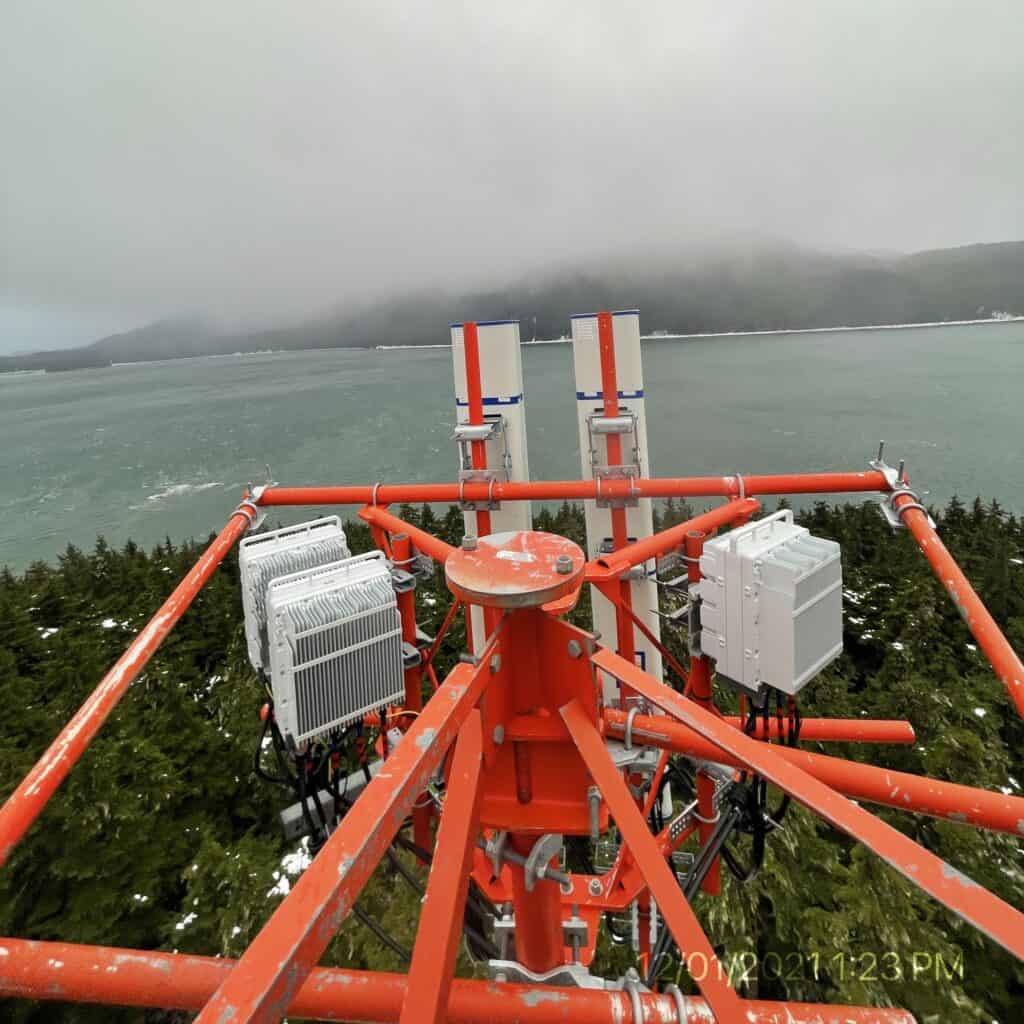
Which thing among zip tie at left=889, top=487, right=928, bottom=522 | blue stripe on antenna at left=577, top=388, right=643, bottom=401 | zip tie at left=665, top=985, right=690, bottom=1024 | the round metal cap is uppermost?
blue stripe on antenna at left=577, top=388, right=643, bottom=401

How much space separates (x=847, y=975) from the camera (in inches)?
172

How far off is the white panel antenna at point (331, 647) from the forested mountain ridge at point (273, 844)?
9.95 feet

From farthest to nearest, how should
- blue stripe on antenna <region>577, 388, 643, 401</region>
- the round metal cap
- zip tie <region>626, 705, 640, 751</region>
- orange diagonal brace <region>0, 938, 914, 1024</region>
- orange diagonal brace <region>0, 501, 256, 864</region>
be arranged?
blue stripe on antenna <region>577, 388, 643, 401</region>
zip tie <region>626, 705, 640, 751</region>
orange diagonal brace <region>0, 501, 256, 864</region>
the round metal cap
orange diagonal brace <region>0, 938, 914, 1024</region>

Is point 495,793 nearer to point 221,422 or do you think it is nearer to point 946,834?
point 946,834

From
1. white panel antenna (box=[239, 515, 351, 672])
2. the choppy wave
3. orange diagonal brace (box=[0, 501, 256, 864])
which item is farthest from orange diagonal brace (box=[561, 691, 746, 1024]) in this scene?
the choppy wave

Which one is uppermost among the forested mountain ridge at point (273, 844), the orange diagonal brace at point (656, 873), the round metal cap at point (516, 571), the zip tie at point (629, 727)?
the round metal cap at point (516, 571)

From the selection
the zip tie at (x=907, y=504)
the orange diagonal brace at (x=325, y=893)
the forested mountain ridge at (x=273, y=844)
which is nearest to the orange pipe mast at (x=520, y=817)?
the orange diagonal brace at (x=325, y=893)

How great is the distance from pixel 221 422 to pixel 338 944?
54470 millimetres

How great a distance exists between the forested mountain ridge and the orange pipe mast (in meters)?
2.60

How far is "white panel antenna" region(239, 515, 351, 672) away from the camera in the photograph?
3.46 metres

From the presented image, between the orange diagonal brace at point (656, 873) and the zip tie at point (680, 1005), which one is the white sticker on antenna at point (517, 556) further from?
the zip tie at point (680, 1005)

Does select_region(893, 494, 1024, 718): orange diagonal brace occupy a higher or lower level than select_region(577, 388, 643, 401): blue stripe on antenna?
lower

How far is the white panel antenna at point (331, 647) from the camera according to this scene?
2.96 meters

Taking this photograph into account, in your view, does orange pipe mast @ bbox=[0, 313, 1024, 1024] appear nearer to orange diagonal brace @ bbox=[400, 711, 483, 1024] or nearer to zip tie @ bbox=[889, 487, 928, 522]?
orange diagonal brace @ bbox=[400, 711, 483, 1024]
